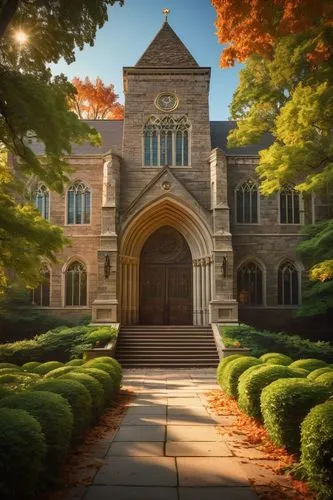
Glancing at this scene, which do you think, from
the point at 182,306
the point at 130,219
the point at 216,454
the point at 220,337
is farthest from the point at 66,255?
the point at 216,454

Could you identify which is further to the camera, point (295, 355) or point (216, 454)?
point (295, 355)

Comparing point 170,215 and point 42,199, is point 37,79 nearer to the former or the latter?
point 170,215

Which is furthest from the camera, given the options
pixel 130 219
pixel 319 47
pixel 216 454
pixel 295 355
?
pixel 130 219

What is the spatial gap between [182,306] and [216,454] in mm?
17326

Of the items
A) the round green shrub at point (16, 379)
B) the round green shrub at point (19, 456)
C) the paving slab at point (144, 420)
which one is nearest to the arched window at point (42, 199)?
the round green shrub at point (16, 379)

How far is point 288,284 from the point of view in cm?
2367

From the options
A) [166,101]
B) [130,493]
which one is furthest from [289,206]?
[130,493]

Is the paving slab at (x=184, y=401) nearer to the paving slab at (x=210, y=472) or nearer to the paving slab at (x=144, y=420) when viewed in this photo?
the paving slab at (x=144, y=420)

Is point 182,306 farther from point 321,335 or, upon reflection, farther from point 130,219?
point 321,335

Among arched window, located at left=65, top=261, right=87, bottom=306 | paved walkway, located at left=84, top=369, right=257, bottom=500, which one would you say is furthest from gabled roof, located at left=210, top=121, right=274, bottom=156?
paved walkway, located at left=84, top=369, right=257, bottom=500

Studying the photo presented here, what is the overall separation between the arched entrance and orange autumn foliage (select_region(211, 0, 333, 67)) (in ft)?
51.2

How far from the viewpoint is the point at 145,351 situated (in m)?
18.0

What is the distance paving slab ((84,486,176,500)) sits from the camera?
4.47 metres

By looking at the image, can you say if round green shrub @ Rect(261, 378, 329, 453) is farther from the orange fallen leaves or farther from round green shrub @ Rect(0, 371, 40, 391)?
round green shrub @ Rect(0, 371, 40, 391)
